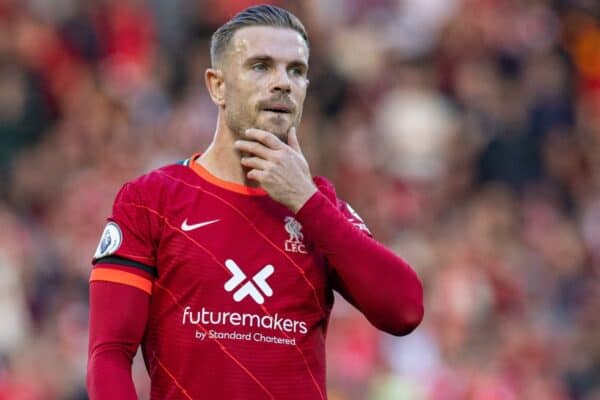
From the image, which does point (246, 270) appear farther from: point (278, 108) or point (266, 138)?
point (278, 108)

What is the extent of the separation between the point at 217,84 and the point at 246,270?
0.65 metres

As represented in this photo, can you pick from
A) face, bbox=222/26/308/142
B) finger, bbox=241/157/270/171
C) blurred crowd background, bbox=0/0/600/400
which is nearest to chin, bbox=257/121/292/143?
face, bbox=222/26/308/142

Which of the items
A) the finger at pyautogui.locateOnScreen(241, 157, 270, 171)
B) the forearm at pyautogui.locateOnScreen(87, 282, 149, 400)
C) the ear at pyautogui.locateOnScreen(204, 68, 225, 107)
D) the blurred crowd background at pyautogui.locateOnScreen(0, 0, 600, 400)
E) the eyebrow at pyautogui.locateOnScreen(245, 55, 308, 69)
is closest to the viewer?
the forearm at pyautogui.locateOnScreen(87, 282, 149, 400)

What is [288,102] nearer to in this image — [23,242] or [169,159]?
[23,242]

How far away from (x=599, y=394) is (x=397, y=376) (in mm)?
1432

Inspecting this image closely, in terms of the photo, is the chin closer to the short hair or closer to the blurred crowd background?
the short hair

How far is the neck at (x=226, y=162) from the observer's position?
507 centimetres

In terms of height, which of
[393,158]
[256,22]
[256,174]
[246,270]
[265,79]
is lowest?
[393,158]

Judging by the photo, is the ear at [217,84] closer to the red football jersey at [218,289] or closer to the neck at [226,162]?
the neck at [226,162]

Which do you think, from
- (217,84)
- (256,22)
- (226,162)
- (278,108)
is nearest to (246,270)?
(226,162)

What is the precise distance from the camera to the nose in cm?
491

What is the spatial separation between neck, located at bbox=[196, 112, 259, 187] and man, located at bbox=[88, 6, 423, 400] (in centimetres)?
4

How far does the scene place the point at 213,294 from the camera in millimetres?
4820

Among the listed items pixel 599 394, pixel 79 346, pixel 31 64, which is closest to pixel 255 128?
pixel 79 346
